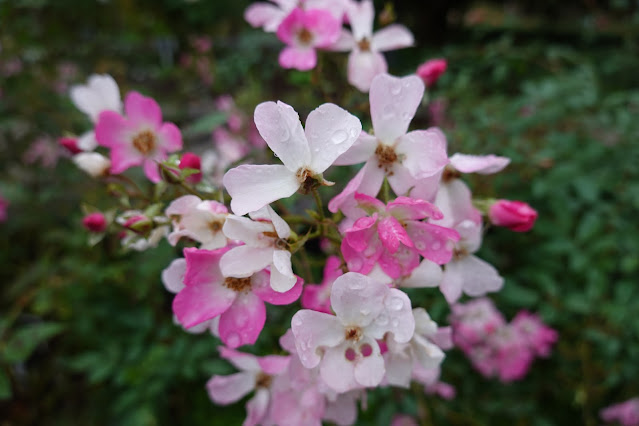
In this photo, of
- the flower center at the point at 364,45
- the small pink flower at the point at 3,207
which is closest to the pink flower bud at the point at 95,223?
the flower center at the point at 364,45

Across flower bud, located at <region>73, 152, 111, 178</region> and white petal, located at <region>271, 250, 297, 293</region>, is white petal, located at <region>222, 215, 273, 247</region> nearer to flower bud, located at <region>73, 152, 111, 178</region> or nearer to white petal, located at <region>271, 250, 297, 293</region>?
white petal, located at <region>271, 250, 297, 293</region>

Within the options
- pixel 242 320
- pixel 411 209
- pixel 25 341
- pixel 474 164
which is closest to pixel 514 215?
pixel 474 164

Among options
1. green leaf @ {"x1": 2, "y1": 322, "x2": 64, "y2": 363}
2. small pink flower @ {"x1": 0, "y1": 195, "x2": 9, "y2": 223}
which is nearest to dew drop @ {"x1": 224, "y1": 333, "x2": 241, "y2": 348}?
green leaf @ {"x1": 2, "y1": 322, "x2": 64, "y2": 363}

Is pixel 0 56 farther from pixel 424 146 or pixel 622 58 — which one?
pixel 622 58

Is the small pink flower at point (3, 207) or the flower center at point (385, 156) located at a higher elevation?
the flower center at point (385, 156)

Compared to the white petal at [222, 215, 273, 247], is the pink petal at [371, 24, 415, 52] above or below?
above

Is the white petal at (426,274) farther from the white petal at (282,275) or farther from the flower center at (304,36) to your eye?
the flower center at (304,36)

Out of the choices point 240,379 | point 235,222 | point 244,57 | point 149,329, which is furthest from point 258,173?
point 244,57
